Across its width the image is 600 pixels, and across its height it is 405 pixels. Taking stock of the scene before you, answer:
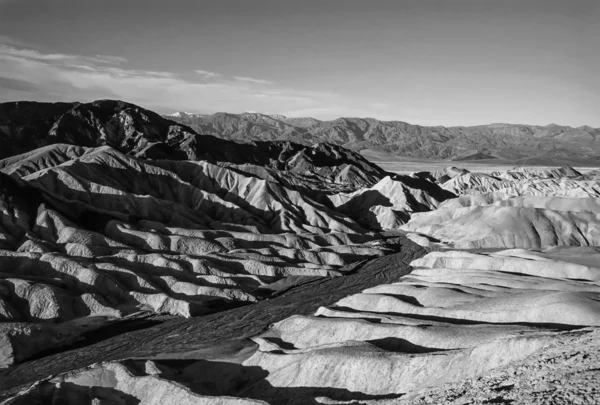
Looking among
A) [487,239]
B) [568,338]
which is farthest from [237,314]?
[487,239]

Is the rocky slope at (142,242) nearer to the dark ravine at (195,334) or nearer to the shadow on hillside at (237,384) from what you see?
the dark ravine at (195,334)

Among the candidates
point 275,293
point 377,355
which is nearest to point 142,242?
point 275,293

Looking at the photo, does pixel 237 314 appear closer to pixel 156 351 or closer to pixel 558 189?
pixel 156 351

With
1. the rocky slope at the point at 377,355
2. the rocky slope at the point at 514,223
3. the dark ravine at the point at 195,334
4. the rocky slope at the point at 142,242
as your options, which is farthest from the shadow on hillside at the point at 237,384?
the rocky slope at the point at 514,223

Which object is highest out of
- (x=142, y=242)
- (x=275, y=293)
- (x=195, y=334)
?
(x=142, y=242)

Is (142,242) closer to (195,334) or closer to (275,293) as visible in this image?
(275,293)

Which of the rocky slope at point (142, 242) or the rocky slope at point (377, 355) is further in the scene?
the rocky slope at point (142, 242)
